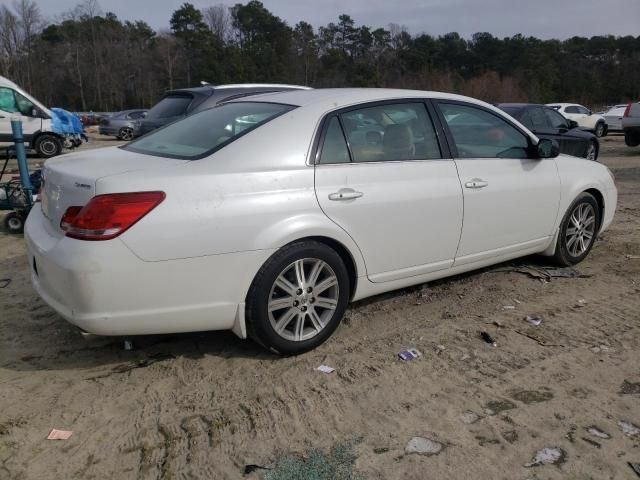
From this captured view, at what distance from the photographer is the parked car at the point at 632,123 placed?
51.4ft

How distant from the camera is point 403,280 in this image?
3.83 meters

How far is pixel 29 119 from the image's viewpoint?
51.0ft

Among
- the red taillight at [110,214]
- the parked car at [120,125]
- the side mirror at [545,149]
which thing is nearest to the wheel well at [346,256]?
the red taillight at [110,214]

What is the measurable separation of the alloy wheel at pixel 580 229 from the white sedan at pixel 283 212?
2.00 ft

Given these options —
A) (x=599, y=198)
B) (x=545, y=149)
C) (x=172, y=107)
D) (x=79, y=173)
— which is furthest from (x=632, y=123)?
(x=79, y=173)

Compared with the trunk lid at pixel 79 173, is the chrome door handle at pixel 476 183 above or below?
below

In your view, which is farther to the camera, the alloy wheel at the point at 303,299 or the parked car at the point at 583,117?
the parked car at the point at 583,117

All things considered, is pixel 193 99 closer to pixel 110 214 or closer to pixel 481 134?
pixel 481 134

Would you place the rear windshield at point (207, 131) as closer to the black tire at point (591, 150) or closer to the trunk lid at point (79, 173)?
the trunk lid at point (79, 173)

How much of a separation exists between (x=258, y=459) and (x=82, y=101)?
70.3 metres

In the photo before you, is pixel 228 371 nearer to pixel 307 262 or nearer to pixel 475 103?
pixel 307 262

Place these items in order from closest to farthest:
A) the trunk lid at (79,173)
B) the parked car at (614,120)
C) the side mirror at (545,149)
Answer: the trunk lid at (79,173), the side mirror at (545,149), the parked car at (614,120)

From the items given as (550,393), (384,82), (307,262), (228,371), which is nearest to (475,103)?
(307,262)

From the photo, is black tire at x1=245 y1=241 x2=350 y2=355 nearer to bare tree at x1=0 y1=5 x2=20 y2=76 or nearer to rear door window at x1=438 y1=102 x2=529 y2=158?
rear door window at x1=438 y1=102 x2=529 y2=158
